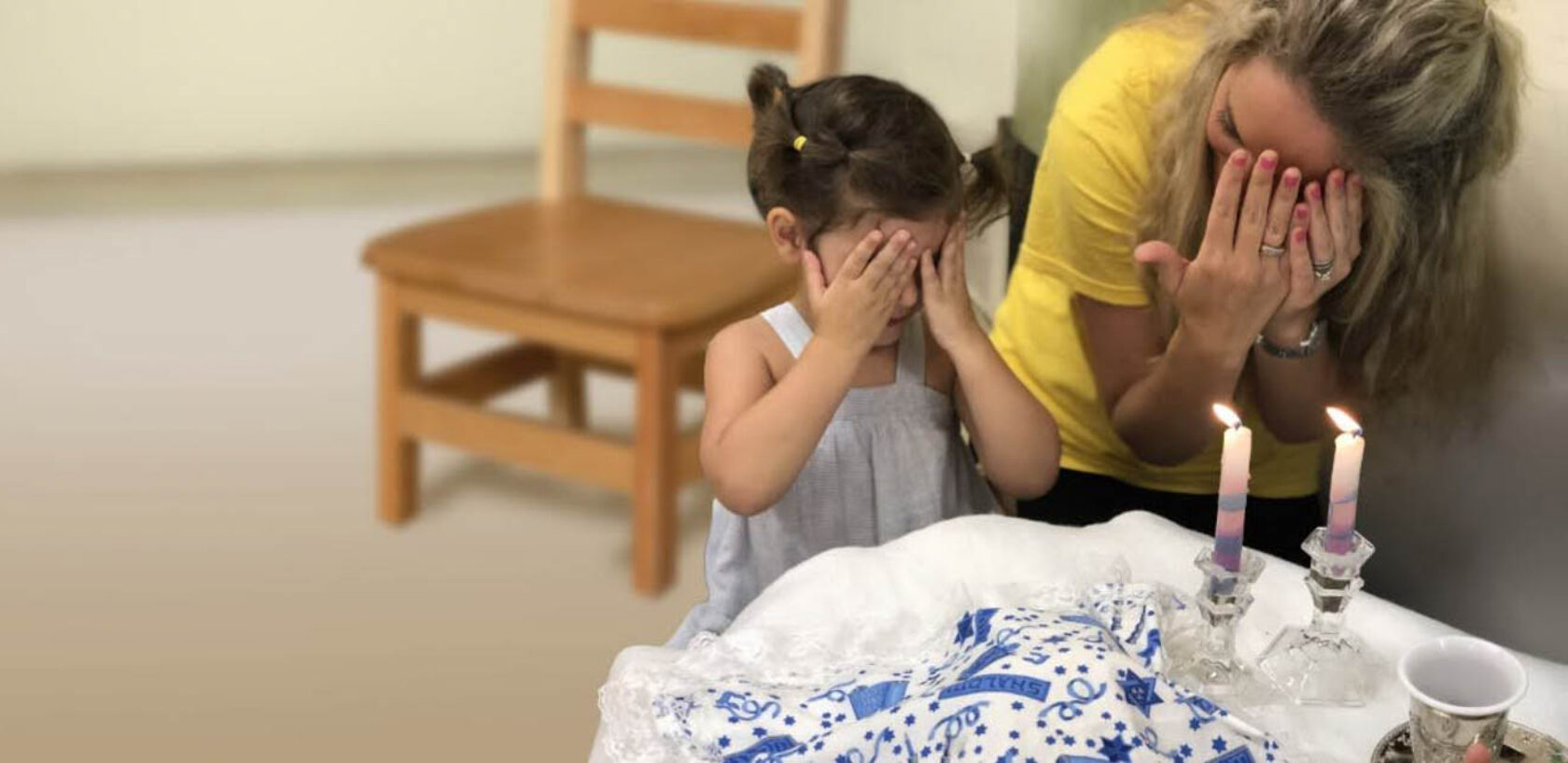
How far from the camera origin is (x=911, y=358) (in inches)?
47.5

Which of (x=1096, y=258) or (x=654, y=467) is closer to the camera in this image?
(x=1096, y=258)

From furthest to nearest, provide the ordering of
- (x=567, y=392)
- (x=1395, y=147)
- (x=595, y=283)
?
1. (x=567, y=392)
2. (x=595, y=283)
3. (x=1395, y=147)

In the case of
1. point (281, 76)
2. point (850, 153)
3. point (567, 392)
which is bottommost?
point (567, 392)

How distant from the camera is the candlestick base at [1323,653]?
93 cm

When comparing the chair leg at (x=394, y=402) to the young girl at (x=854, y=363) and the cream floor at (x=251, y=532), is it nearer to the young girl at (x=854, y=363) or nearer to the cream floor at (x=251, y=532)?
the cream floor at (x=251, y=532)

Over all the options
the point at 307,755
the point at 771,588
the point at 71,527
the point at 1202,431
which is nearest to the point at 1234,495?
the point at 771,588

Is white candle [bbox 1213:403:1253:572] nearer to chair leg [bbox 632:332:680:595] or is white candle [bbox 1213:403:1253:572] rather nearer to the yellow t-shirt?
the yellow t-shirt

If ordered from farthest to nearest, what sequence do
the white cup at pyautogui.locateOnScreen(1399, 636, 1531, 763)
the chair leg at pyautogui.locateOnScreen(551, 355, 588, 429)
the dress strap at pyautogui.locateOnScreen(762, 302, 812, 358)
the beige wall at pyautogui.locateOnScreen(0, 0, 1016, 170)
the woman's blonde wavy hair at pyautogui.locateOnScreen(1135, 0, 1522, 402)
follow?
1. the beige wall at pyautogui.locateOnScreen(0, 0, 1016, 170)
2. the chair leg at pyautogui.locateOnScreen(551, 355, 588, 429)
3. the dress strap at pyautogui.locateOnScreen(762, 302, 812, 358)
4. the woman's blonde wavy hair at pyautogui.locateOnScreen(1135, 0, 1522, 402)
5. the white cup at pyautogui.locateOnScreen(1399, 636, 1531, 763)

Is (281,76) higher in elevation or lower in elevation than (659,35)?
lower

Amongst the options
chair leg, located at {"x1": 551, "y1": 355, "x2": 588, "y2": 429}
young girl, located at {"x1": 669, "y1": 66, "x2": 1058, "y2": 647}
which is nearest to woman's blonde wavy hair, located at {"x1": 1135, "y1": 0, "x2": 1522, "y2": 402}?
young girl, located at {"x1": 669, "y1": 66, "x2": 1058, "y2": 647}

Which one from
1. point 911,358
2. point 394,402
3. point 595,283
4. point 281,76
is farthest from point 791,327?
point 281,76

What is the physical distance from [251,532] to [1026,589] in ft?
5.00

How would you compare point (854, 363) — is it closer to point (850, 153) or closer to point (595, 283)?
point (850, 153)

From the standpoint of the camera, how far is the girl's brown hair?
43.2 inches
